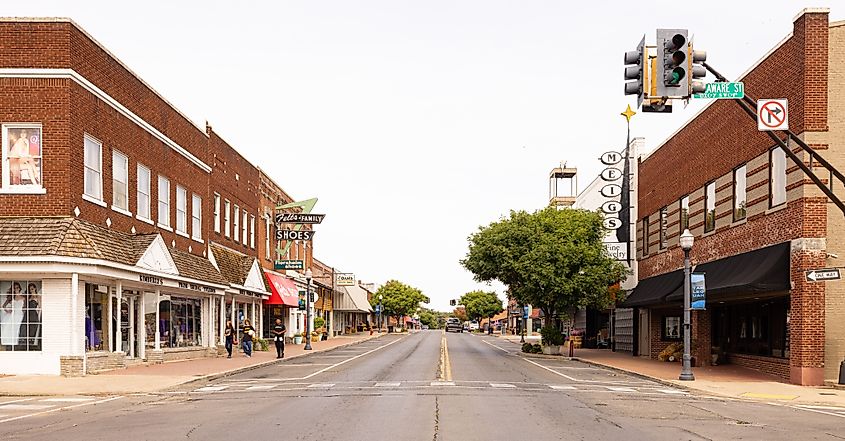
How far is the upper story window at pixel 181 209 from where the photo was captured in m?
34.3

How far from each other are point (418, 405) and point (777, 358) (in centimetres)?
1484

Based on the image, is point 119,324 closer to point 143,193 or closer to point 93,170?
point 93,170

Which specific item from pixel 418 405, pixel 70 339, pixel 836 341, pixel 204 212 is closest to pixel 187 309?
pixel 204 212

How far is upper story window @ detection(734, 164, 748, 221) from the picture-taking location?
28109 mm

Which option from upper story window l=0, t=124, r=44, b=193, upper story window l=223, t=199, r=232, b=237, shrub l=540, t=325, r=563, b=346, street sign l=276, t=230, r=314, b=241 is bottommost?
shrub l=540, t=325, r=563, b=346

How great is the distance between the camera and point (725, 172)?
97.8 feet

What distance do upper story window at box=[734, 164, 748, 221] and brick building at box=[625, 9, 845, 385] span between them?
0.03 m

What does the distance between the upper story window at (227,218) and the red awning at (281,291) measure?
7.53 m

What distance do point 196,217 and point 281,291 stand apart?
49.9 feet

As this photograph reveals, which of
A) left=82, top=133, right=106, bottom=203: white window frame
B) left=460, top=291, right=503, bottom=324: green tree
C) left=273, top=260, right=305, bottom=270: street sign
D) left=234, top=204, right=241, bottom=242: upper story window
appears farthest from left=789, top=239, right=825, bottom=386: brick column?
left=460, top=291, right=503, bottom=324: green tree

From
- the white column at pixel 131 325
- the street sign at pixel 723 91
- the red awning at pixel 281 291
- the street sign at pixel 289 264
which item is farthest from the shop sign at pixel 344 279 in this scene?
the street sign at pixel 723 91

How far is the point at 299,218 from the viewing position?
172 feet

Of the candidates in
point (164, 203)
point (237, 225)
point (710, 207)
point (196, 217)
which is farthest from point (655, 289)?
point (237, 225)

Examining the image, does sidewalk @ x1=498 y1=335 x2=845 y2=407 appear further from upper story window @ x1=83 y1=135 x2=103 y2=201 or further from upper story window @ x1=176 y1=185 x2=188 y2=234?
upper story window @ x1=83 y1=135 x2=103 y2=201
